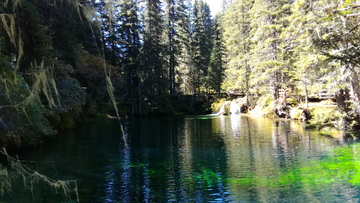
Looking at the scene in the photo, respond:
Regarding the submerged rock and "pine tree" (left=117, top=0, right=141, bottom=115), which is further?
"pine tree" (left=117, top=0, right=141, bottom=115)

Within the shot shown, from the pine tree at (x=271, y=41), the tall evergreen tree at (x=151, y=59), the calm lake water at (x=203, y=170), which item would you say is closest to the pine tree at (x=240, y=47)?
the pine tree at (x=271, y=41)

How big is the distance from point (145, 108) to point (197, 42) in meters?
14.9

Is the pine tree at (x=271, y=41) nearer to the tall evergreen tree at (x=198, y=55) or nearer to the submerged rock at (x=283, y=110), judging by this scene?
the submerged rock at (x=283, y=110)

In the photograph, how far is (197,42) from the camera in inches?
1667

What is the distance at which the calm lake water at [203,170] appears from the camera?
6.35m

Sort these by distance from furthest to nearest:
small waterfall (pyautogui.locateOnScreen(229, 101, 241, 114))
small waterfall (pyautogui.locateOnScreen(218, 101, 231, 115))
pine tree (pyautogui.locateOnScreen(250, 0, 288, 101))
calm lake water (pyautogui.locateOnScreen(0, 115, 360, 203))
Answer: small waterfall (pyautogui.locateOnScreen(218, 101, 231, 115)) < small waterfall (pyautogui.locateOnScreen(229, 101, 241, 114)) < pine tree (pyautogui.locateOnScreen(250, 0, 288, 101)) < calm lake water (pyautogui.locateOnScreen(0, 115, 360, 203))

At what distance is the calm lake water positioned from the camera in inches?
250

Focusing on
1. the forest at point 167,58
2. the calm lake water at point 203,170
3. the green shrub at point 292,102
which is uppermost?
the forest at point 167,58

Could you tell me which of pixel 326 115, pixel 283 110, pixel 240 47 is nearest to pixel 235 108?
pixel 240 47

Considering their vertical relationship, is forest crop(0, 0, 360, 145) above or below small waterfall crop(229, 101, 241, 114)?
above

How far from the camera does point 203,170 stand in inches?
336

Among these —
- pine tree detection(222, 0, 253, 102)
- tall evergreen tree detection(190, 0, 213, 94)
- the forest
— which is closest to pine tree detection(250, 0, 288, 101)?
the forest

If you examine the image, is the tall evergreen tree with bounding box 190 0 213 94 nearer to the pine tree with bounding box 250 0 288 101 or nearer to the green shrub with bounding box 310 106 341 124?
the pine tree with bounding box 250 0 288 101

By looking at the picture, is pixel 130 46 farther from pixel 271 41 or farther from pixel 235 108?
pixel 271 41
